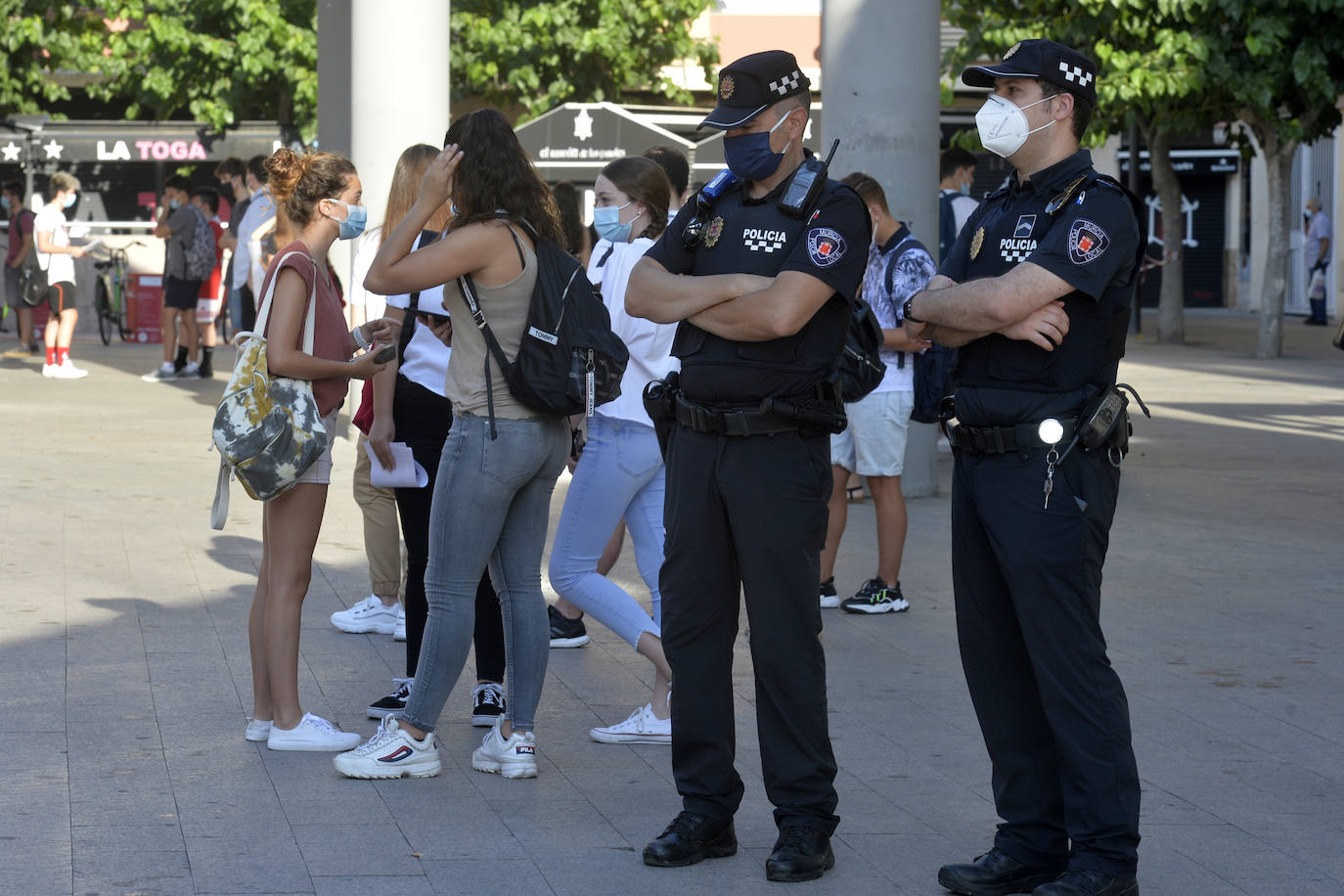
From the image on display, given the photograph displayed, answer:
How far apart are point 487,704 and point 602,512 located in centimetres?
80

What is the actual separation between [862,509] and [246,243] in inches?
259

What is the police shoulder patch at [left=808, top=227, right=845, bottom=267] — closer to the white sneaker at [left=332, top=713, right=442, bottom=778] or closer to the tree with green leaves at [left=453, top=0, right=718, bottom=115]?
the white sneaker at [left=332, top=713, right=442, bottom=778]

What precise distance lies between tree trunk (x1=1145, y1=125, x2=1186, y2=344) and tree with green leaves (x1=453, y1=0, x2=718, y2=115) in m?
9.20

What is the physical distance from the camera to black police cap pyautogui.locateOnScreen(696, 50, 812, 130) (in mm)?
4352

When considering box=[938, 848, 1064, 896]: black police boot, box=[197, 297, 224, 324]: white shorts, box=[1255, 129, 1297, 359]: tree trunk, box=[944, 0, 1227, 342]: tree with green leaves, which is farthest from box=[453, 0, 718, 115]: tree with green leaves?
box=[938, 848, 1064, 896]: black police boot

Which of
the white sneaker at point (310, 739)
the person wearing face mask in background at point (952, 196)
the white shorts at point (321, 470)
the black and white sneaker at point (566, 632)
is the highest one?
the person wearing face mask in background at point (952, 196)

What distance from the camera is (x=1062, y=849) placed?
432 centimetres

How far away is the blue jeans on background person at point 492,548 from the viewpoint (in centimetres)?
500

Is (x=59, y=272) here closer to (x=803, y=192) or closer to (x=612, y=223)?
(x=612, y=223)

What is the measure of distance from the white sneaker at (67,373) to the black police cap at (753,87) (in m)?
14.4

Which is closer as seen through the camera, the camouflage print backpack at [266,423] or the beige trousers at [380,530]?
the camouflage print backpack at [266,423]

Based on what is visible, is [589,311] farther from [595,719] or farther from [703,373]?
[595,719]

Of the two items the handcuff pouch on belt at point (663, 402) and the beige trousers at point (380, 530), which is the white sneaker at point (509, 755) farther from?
the beige trousers at point (380, 530)

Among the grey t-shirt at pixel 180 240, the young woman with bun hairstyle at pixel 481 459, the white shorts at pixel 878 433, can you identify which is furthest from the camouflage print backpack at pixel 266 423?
the grey t-shirt at pixel 180 240
